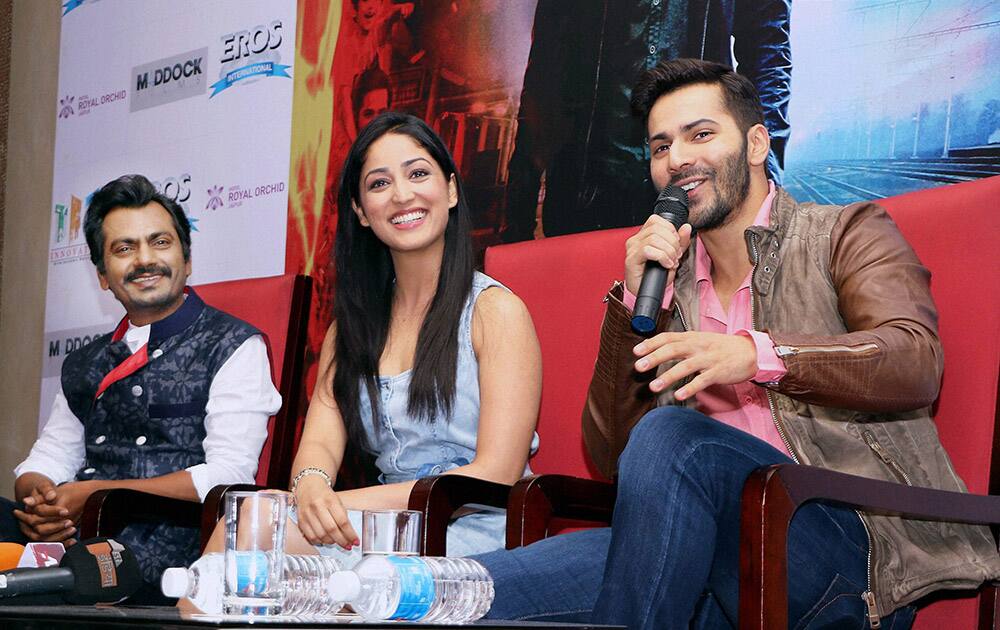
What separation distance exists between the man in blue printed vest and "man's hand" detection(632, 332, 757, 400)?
4.13ft

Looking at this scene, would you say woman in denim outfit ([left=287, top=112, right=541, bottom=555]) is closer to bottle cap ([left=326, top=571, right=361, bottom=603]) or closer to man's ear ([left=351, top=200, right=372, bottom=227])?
man's ear ([left=351, top=200, right=372, bottom=227])

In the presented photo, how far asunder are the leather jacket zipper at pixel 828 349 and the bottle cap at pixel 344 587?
0.64 meters

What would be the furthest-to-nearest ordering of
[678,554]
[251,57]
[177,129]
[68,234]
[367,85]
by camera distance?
[68,234] → [177,129] → [251,57] → [367,85] → [678,554]

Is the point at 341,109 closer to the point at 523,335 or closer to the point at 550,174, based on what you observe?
the point at 550,174

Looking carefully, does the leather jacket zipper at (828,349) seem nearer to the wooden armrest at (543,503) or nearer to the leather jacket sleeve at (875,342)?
the leather jacket sleeve at (875,342)

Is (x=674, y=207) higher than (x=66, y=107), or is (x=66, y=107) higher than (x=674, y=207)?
(x=66, y=107)

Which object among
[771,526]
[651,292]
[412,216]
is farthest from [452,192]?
[771,526]

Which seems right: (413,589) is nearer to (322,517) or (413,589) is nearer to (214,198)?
(322,517)

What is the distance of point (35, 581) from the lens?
1243 millimetres

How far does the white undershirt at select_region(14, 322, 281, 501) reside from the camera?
7.97 ft

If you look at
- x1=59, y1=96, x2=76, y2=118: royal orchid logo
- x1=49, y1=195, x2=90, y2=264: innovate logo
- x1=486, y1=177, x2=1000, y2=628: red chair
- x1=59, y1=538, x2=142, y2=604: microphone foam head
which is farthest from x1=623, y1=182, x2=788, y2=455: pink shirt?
x1=59, y1=96, x2=76, y2=118: royal orchid logo

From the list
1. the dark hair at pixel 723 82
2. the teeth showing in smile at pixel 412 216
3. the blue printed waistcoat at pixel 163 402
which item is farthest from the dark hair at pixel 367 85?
the dark hair at pixel 723 82

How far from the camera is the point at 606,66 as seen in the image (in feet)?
8.45

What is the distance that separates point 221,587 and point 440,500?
1.89ft
